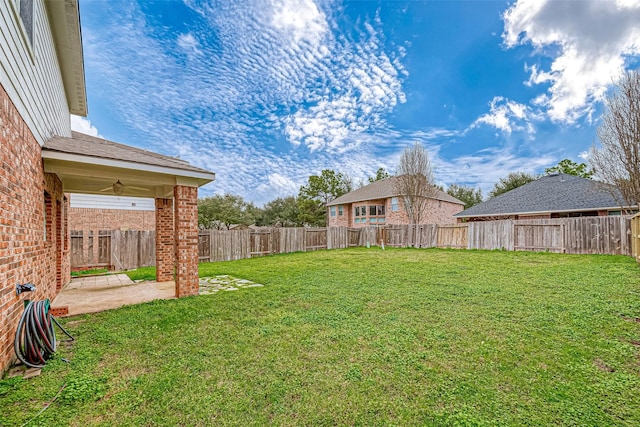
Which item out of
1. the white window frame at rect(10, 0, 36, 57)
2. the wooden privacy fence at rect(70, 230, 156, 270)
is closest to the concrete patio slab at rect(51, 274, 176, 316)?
the wooden privacy fence at rect(70, 230, 156, 270)

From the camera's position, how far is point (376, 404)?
6.91ft

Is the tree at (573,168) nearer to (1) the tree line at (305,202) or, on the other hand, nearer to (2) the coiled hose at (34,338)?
(1) the tree line at (305,202)

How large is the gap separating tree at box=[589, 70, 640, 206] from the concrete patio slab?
17.7 metres

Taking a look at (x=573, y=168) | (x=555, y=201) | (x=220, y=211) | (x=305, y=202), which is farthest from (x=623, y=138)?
(x=220, y=211)

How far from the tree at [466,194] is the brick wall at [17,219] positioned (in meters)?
39.6

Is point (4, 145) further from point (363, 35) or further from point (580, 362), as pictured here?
point (363, 35)

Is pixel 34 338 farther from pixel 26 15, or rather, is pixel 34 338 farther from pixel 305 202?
pixel 305 202

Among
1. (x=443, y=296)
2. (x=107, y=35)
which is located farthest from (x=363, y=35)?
(x=443, y=296)

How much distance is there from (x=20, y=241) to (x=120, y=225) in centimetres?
1367

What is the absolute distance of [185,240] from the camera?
543cm

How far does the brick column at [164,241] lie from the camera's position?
7242 mm

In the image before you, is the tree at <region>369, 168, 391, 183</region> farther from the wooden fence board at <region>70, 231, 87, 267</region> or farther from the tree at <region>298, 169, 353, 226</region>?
the wooden fence board at <region>70, 231, 87, 267</region>

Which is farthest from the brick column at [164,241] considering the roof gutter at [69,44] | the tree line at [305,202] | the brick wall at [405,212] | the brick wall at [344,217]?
the tree line at [305,202]

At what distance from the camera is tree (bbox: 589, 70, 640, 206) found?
37.5 ft
